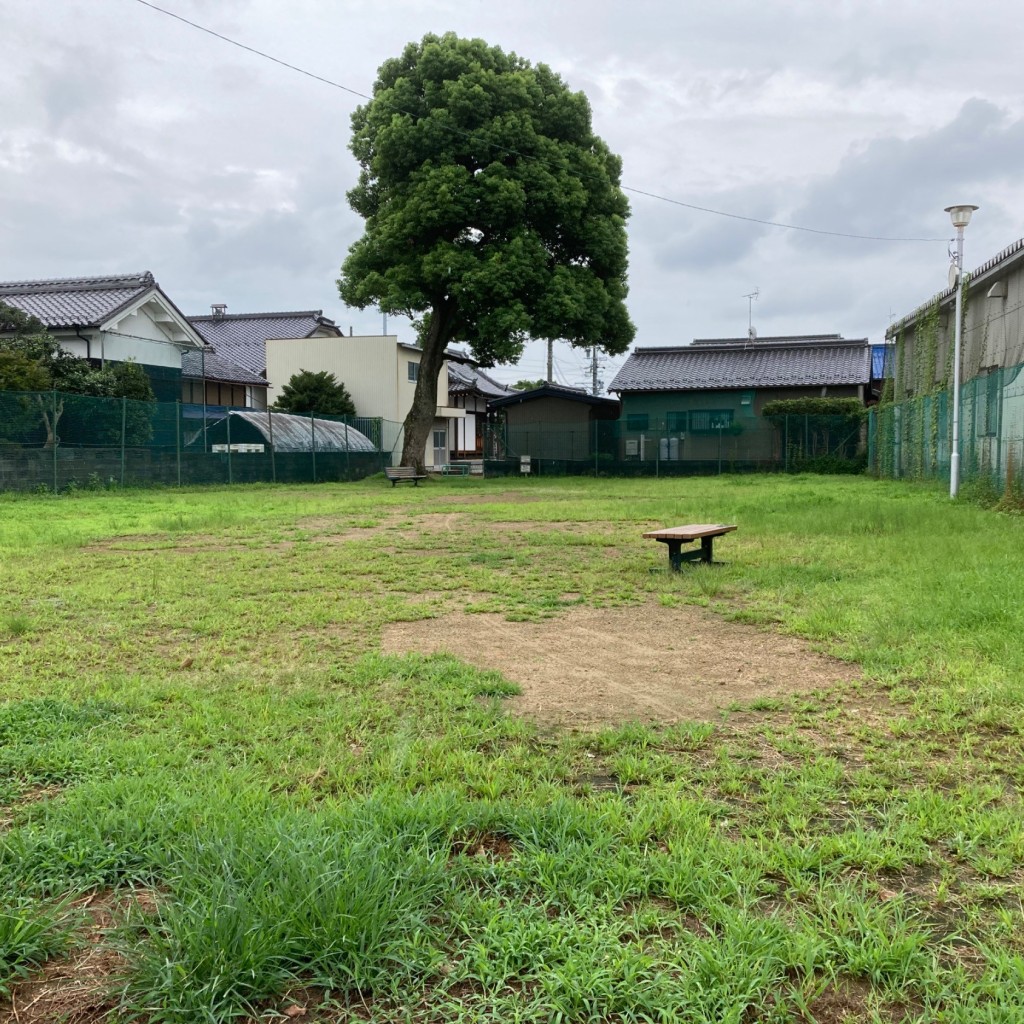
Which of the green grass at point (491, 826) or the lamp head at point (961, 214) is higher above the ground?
the lamp head at point (961, 214)

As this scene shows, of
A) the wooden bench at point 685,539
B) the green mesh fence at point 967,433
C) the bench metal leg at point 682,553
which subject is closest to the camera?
the wooden bench at point 685,539

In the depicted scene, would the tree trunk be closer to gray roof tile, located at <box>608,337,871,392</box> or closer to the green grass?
gray roof tile, located at <box>608,337,871,392</box>

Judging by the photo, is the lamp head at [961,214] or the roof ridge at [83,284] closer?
the lamp head at [961,214]

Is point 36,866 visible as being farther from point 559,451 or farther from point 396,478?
point 559,451

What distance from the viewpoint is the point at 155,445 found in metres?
17.9

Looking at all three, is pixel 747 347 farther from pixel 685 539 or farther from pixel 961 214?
pixel 685 539

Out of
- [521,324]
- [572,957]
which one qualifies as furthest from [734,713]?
[521,324]

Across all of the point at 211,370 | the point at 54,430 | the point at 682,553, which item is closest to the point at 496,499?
the point at 54,430

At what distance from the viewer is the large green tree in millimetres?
20766

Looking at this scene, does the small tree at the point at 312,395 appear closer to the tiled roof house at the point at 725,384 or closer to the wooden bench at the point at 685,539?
Answer: the tiled roof house at the point at 725,384

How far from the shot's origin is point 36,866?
6.88 feet

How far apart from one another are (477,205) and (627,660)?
18.7m

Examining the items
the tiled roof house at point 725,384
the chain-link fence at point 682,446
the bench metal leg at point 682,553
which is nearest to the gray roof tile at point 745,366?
the tiled roof house at point 725,384

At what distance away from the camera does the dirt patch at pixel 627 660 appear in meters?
3.58
